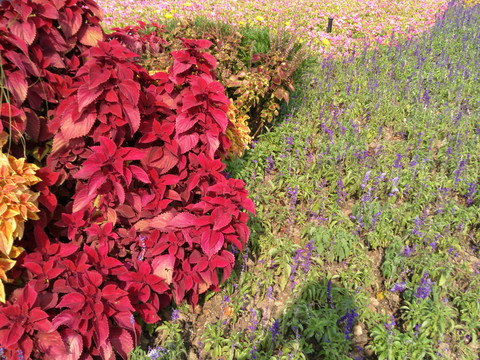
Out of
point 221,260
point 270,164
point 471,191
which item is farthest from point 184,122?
point 471,191

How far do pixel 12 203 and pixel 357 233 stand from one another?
2617mm

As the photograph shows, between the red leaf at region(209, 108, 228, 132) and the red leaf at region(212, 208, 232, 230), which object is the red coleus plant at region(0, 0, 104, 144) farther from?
the red leaf at region(212, 208, 232, 230)

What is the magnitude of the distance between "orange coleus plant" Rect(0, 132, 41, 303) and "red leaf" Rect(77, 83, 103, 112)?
0.43 metres

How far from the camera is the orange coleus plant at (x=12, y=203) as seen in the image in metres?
1.90

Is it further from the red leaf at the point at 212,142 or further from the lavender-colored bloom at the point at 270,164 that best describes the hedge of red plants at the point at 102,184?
the lavender-colored bloom at the point at 270,164

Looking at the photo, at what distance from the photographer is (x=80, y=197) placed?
218 cm

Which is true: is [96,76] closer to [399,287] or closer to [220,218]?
[220,218]

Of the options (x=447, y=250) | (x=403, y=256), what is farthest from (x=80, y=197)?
(x=447, y=250)

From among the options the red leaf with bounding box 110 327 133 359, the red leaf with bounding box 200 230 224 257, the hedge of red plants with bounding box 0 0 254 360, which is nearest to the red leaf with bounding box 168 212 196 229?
the hedge of red plants with bounding box 0 0 254 360

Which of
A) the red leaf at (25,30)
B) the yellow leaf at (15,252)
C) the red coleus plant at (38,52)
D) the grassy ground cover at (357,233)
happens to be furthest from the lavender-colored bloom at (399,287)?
the red leaf at (25,30)

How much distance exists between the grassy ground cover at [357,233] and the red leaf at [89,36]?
170 centimetres

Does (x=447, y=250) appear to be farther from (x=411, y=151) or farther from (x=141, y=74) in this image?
(x=141, y=74)

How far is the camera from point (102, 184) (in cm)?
222

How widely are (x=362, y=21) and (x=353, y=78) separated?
166 inches
